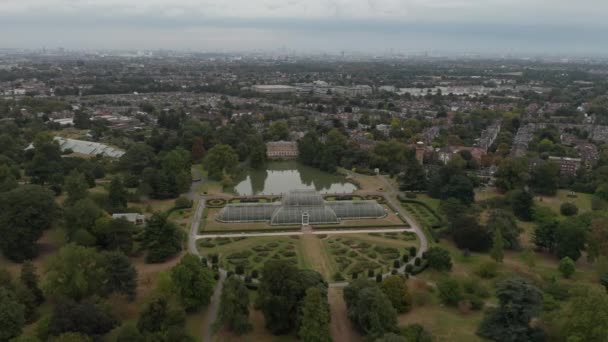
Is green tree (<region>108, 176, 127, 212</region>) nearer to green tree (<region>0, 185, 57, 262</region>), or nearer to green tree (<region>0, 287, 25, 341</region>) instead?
green tree (<region>0, 185, 57, 262</region>)

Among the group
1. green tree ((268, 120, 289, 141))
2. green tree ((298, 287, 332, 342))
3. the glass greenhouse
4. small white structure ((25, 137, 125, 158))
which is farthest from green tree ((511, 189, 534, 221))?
small white structure ((25, 137, 125, 158))

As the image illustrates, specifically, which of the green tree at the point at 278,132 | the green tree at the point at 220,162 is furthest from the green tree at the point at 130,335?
the green tree at the point at 278,132

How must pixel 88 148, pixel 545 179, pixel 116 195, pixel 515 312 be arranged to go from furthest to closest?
pixel 88 148 → pixel 545 179 → pixel 116 195 → pixel 515 312

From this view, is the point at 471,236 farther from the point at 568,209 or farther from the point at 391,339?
the point at 391,339

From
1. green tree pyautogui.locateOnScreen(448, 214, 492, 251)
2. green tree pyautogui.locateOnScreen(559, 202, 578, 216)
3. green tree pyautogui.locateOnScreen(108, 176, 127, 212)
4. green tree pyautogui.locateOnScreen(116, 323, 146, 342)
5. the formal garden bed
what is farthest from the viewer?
green tree pyautogui.locateOnScreen(559, 202, 578, 216)

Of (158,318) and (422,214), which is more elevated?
(158,318)

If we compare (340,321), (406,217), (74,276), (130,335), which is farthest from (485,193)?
(74,276)

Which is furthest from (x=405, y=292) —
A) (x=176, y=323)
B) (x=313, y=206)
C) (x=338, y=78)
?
(x=338, y=78)

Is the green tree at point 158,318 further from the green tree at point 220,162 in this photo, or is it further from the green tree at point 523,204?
the green tree at point 523,204
